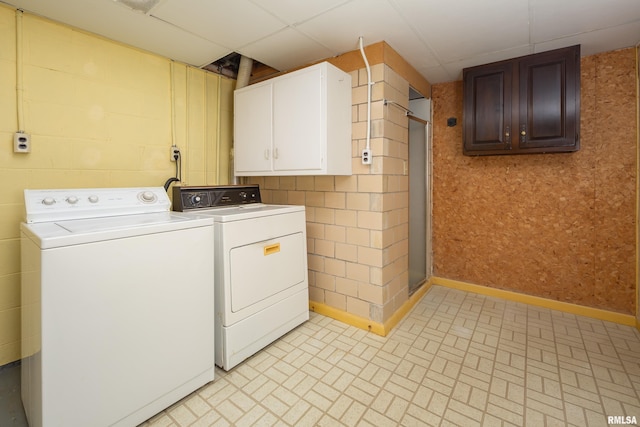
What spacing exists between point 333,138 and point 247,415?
185cm

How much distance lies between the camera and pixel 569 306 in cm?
274

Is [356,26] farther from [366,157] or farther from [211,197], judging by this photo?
[211,197]

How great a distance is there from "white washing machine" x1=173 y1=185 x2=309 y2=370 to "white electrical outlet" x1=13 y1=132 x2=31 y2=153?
878mm

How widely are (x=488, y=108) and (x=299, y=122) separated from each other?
70.0 inches

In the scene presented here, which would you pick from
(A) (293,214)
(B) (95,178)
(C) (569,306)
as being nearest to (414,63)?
(A) (293,214)

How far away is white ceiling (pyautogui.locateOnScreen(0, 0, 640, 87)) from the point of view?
1.85 m

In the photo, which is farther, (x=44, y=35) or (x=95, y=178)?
(x=95, y=178)

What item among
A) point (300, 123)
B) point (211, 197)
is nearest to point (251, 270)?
point (211, 197)

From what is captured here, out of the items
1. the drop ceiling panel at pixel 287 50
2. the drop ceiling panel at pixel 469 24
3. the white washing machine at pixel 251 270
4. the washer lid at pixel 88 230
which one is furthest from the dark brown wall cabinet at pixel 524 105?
the washer lid at pixel 88 230

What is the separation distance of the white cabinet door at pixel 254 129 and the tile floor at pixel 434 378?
1508mm

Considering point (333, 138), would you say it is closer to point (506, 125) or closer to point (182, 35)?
point (182, 35)

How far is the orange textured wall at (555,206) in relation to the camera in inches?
98.0

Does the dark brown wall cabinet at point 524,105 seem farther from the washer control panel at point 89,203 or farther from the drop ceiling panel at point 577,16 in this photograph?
the washer control panel at point 89,203

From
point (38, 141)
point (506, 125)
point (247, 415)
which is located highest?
point (506, 125)
